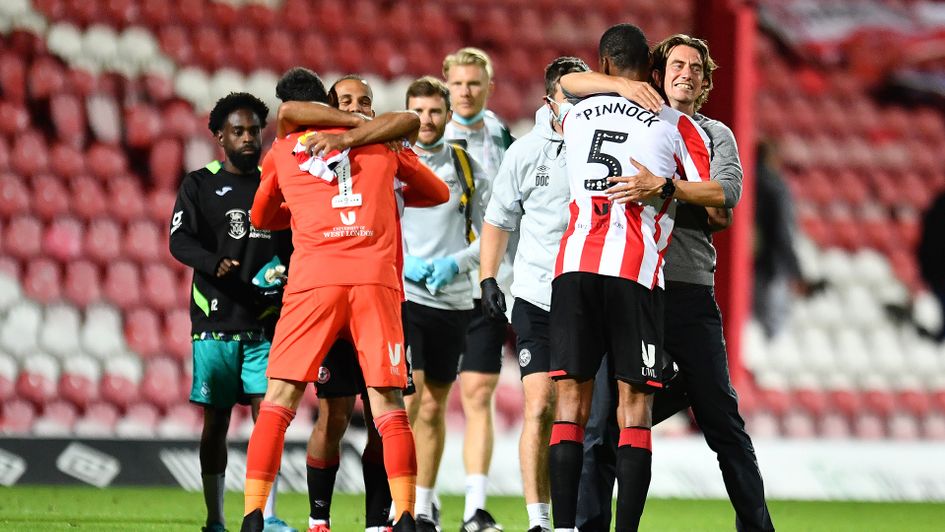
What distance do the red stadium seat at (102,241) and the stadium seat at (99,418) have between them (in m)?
1.07

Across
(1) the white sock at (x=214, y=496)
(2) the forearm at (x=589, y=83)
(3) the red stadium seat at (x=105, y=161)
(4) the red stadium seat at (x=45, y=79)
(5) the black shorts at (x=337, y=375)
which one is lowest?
(1) the white sock at (x=214, y=496)

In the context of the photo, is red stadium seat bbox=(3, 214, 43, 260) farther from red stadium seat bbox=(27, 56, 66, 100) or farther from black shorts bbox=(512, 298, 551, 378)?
black shorts bbox=(512, 298, 551, 378)

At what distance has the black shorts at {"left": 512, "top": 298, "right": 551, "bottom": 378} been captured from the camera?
5152 millimetres

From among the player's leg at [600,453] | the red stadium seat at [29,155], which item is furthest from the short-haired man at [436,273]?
the red stadium seat at [29,155]

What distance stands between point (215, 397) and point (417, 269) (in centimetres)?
114

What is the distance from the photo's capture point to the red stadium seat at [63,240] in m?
9.63

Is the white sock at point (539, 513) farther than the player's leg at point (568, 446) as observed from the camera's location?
Yes

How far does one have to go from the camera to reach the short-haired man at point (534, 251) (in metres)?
5.12

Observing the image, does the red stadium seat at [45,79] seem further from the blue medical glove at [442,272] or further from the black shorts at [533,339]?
the black shorts at [533,339]

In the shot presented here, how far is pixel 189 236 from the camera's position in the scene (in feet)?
18.2

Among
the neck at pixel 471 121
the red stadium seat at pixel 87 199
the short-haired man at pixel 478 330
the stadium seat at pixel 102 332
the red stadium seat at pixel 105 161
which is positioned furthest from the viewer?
the red stadium seat at pixel 105 161

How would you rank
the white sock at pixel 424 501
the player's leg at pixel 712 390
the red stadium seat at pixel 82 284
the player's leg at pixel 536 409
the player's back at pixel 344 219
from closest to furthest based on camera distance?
the player's back at pixel 344 219 → the player's leg at pixel 712 390 → the player's leg at pixel 536 409 → the white sock at pixel 424 501 → the red stadium seat at pixel 82 284

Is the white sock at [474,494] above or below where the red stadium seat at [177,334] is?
below

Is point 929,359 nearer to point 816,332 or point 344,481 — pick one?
point 816,332
